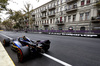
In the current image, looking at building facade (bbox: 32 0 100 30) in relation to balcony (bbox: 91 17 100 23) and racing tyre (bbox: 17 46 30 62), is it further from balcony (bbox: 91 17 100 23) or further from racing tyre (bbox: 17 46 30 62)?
racing tyre (bbox: 17 46 30 62)

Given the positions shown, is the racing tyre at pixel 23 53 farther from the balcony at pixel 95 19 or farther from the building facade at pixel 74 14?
the balcony at pixel 95 19

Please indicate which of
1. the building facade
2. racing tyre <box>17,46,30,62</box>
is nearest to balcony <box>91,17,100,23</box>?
the building facade

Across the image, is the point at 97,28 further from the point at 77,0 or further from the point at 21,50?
the point at 77,0

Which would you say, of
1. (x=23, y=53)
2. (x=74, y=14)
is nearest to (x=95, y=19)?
(x=74, y=14)

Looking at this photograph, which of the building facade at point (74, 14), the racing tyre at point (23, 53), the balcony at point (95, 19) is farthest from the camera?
the building facade at point (74, 14)

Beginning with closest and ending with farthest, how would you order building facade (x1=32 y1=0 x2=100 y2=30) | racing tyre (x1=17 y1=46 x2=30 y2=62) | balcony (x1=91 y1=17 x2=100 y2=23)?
1. racing tyre (x1=17 y1=46 x2=30 y2=62)
2. balcony (x1=91 y1=17 x2=100 y2=23)
3. building facade (x1=32 y1=0 x2=100 y2=30)

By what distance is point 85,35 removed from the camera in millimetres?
9703

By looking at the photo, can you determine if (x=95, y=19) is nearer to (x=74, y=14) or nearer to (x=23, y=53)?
(x=74, y=14)

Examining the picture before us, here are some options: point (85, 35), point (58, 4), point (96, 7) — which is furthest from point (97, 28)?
point (58, 4)

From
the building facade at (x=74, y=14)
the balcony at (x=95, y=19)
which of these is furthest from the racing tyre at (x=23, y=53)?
the balcony at (x=95, y=19)

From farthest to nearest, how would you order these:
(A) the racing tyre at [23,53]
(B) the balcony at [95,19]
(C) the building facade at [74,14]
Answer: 1. (C) the building facade at [74,14]
2. (B) the balcony at [95,19]
3. (A) the racing tyre at [23,53]

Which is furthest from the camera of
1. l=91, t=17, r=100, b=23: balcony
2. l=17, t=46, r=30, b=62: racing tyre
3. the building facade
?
the building facade

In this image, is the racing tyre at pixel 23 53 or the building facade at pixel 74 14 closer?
the racing tyre at pixel 23 53

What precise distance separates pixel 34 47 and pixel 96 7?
62.4 ft
